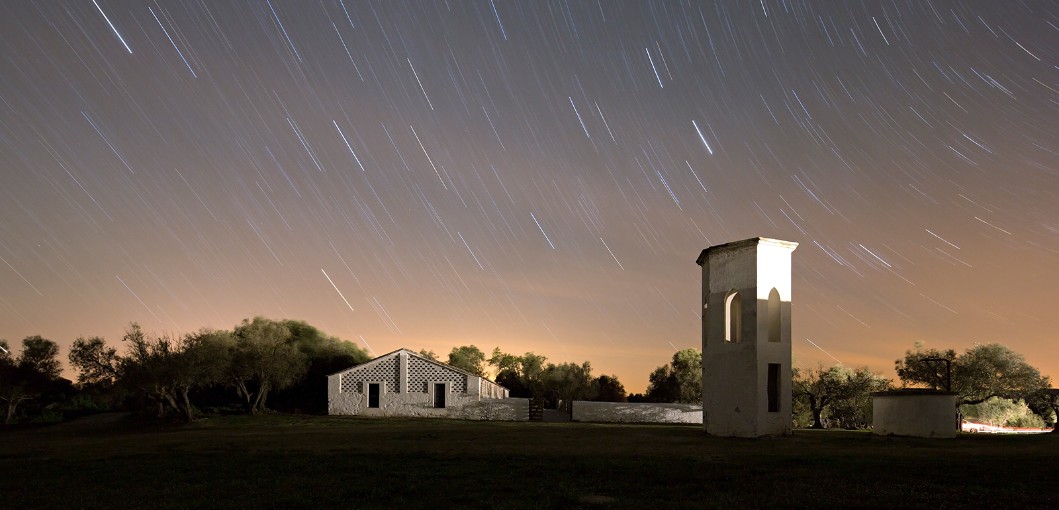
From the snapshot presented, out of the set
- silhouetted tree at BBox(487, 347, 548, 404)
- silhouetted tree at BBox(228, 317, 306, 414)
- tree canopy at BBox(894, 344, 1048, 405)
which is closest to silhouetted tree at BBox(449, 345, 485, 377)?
silhouetted tree at BBox(487, 347, 548, 404)

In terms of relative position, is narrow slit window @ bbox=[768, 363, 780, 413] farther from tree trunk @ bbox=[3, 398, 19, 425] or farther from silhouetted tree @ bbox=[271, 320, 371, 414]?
tree trunk @ bbox=[3, 398, 19, 425]

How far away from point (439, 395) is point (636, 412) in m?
11.5

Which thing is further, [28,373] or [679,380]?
[679,380]

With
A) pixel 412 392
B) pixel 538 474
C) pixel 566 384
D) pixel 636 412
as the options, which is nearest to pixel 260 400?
pixel 412 392

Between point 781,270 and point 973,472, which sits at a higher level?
point 781,270

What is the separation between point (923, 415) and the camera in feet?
84.1

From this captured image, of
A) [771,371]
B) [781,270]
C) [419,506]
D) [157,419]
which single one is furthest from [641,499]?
[157,419]

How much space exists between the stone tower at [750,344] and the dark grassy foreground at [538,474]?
106 inches

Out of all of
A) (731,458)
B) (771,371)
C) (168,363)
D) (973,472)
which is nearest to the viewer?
(973,472)

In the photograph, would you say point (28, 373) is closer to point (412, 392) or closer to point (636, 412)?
point (412, 392)

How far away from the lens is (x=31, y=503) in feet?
37.9

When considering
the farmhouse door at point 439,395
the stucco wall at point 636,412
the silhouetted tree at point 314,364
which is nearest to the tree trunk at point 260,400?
the silhouetted tree at point 314,364

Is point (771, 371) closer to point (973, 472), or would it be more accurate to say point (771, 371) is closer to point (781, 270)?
point (781, 270)

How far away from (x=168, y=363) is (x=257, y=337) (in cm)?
767
